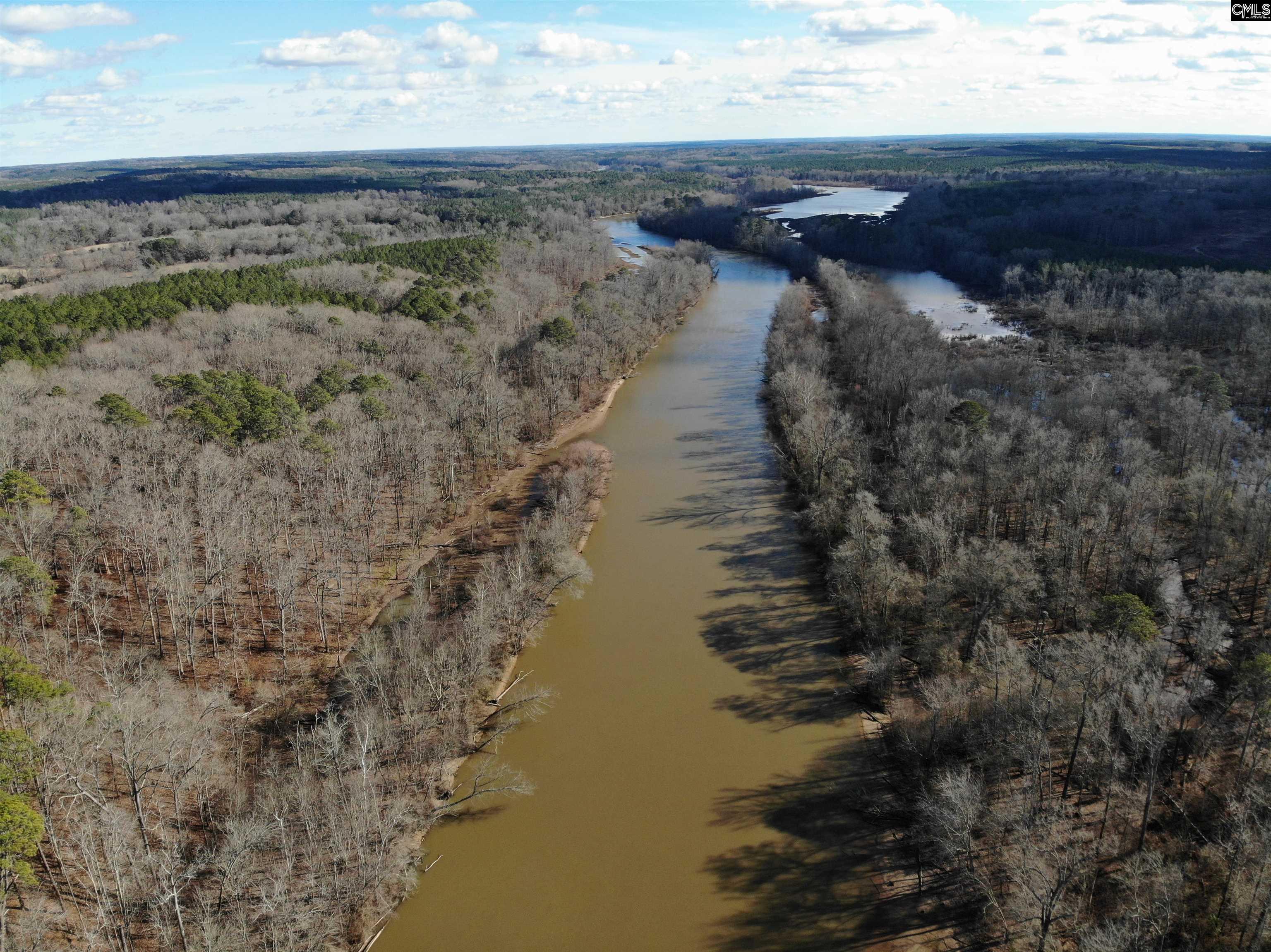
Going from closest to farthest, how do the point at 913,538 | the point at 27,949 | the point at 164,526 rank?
1. the point at 27,949
2. the point at 164,526
3. the point at 913,538

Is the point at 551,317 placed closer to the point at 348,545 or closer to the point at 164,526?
the point at 348,545

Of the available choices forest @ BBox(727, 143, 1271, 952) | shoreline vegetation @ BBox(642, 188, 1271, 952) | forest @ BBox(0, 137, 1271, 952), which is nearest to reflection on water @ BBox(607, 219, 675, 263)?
forest @ BBox(0, 137, 1271, 952)

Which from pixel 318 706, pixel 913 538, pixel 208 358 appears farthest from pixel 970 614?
pixel 208 358

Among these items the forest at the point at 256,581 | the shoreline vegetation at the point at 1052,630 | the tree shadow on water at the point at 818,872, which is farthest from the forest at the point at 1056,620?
the forest at the point at 256,581

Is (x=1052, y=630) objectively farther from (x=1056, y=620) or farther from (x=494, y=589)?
(x=494, y=589)

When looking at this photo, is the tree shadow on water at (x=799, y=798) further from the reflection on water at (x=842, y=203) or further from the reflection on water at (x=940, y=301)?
the reflection on water at (x=842, y=203)

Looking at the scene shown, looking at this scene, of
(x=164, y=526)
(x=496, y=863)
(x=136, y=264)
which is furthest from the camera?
(x=136, y=264)

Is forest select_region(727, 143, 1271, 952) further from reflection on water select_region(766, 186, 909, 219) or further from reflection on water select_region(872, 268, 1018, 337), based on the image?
reflection on water select_region(766, 186, 909, 219)
